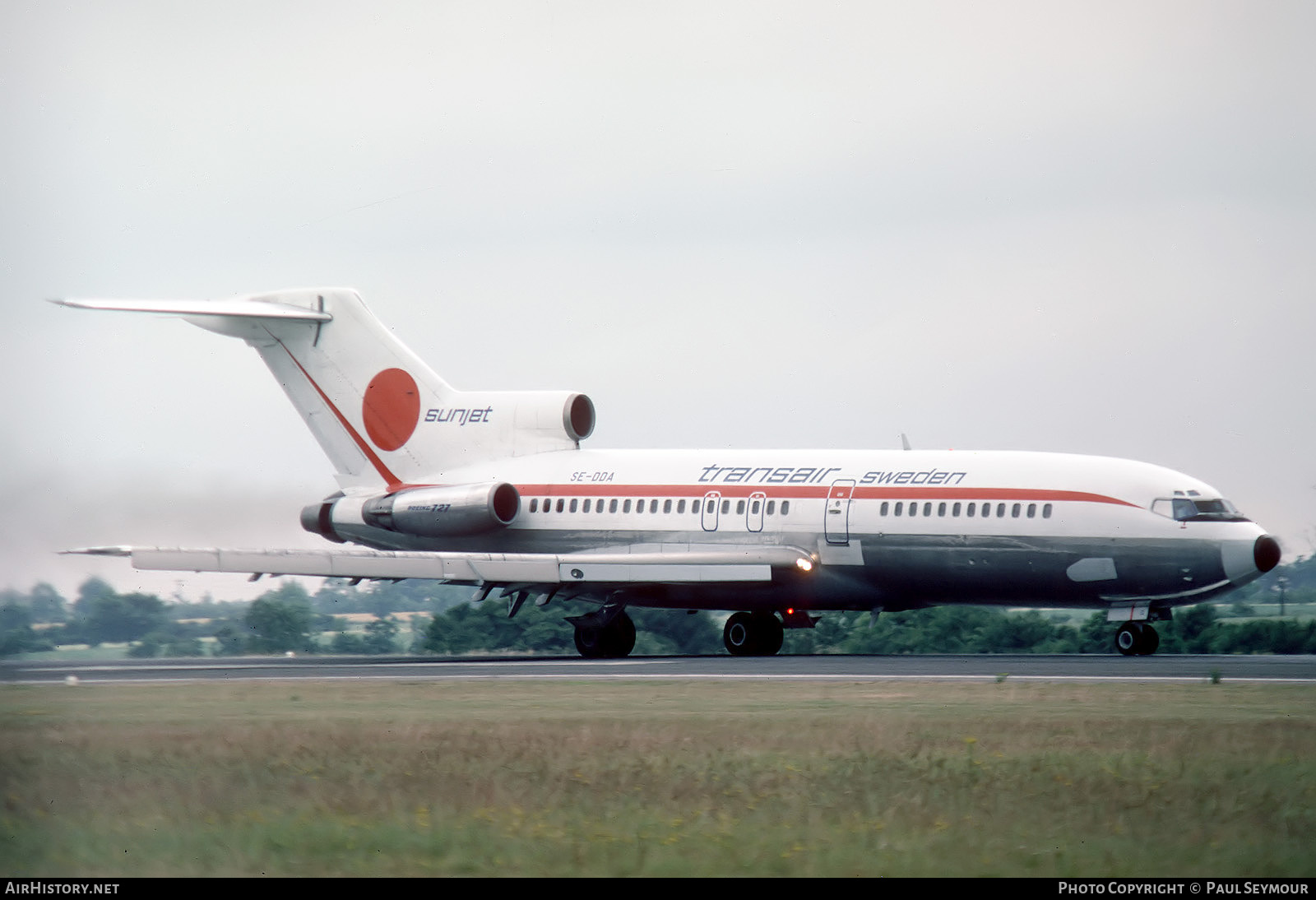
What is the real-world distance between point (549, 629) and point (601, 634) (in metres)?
7.52

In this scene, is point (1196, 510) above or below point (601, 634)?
above

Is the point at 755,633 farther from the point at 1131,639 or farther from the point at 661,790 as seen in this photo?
the point at 661,790

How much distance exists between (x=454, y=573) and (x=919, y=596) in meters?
9.98

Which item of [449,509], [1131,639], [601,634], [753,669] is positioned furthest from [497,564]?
[1131,639]

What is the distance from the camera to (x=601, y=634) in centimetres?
4122

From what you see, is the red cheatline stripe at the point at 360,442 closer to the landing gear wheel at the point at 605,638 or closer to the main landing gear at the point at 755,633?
the landing gear wheel at the point at 605,638

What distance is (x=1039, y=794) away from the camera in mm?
15922

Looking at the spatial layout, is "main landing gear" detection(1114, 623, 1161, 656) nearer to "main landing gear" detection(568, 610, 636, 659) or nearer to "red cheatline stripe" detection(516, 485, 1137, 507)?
"red cheatline stripe" detection(516, 485, 1137, 507)

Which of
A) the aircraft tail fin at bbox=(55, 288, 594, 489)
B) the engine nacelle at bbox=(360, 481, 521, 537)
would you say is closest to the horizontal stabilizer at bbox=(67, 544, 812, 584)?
the engine nacelle at bbox=(360, 481, 521, 537)

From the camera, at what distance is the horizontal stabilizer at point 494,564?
39156 mm

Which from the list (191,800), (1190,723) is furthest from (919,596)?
(191,800)

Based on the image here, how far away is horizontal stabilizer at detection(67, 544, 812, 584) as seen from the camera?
39.2m

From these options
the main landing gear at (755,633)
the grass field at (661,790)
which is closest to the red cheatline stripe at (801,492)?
the main landing gear at (755,633)

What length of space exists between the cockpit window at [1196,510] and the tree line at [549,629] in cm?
157
